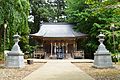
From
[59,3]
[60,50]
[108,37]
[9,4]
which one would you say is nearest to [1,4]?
[9,4]

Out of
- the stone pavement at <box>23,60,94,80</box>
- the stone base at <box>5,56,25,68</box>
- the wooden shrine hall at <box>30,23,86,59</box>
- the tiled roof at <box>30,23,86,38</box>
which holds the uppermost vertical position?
the tiled roof at <box>30,23,86,38</box>

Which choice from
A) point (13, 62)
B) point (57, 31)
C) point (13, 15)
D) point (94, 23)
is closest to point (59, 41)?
point (57, 31)

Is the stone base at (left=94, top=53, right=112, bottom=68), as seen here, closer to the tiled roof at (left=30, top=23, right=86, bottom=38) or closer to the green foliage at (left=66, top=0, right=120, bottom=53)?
the green foliage at (left=66, top=0, right=120, bottom=53)

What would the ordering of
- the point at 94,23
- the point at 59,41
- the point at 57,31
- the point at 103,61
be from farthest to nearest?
the point at 57,31
the point at 59,41
the point at 94,23
the point at 103,61

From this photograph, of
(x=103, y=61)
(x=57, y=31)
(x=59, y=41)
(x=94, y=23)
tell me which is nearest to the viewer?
(x=103, y=61)

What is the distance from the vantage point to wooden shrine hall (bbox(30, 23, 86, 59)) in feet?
101

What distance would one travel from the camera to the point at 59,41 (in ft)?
104


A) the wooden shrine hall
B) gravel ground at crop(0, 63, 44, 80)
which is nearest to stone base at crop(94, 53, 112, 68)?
gravel ground at crop(0, 63, 44, 80)

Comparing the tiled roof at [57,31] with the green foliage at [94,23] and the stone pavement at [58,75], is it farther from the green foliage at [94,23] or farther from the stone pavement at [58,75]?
the stone pavement at [58,75]

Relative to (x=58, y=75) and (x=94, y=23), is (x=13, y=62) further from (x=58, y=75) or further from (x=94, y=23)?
(x=94, y=23)

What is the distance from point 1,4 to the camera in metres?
18.4

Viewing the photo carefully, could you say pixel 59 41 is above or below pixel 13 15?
below

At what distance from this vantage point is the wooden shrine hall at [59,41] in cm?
3077

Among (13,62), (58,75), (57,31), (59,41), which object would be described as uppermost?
(57,31)
